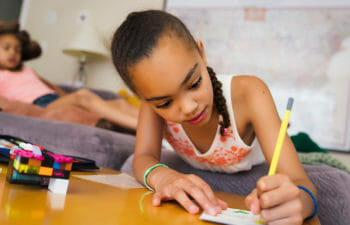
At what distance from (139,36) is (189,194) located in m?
0.33

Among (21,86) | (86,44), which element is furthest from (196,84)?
(86,44)

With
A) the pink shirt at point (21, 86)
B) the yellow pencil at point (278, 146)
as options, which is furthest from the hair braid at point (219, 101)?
the pink shirt at point (21, 86)

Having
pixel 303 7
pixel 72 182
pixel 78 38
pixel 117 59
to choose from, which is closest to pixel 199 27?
pixel 303 7

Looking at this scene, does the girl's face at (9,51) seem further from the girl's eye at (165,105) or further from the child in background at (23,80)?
the girl's eye at (165,105)

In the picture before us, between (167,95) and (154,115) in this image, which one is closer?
(167,95)

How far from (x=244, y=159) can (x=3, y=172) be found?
661mm

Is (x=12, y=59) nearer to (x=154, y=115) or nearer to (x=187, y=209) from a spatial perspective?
(x=154, y=115)

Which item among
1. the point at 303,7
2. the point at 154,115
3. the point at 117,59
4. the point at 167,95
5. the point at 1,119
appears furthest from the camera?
the point at 303,7

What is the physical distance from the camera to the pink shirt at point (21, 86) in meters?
2.23

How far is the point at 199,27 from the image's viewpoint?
9.20 ft

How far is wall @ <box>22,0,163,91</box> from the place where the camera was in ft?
9.95

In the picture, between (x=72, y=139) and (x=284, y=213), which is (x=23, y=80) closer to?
(x=72, y=139)

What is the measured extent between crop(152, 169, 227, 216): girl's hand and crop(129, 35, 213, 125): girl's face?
0.14 m

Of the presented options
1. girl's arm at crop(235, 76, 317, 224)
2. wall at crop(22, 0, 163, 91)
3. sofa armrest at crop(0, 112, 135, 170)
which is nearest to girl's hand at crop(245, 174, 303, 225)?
girl's arm at crop(235, 76, 317, 224)
